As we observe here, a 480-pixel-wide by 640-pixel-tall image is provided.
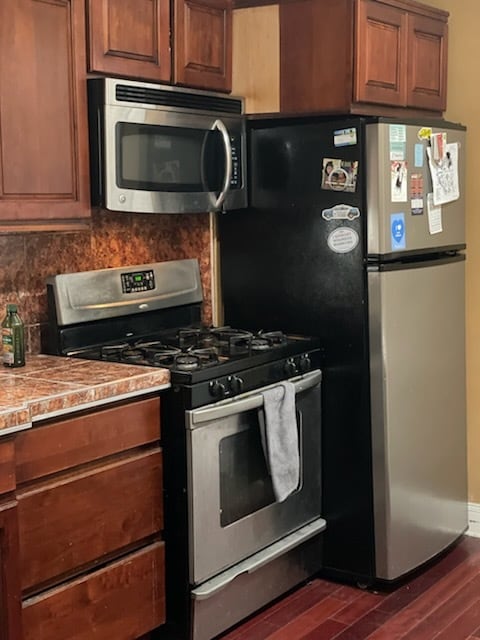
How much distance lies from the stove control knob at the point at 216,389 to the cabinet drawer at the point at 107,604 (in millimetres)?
492

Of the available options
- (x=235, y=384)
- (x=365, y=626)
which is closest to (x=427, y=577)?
(x=365, y=626)

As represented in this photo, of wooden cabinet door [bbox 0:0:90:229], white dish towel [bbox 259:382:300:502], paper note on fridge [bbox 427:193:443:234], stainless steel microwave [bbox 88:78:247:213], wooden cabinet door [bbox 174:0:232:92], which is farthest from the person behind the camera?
paper note on fridge [bbox 427:193:443:234]

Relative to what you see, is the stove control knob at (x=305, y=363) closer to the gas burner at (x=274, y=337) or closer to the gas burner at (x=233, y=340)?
the gas burner at (x=274, y=337)

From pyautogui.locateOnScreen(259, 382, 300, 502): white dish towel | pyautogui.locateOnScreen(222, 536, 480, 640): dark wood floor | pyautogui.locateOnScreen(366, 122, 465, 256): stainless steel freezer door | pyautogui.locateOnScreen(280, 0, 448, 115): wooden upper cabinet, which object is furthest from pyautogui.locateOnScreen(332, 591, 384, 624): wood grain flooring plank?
pyautogui.locateOnScreen(280, 0, 448, 115): wooden upper cabinet

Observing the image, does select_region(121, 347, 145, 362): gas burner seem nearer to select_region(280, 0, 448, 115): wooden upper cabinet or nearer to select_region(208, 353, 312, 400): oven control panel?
select_region(208, 353, 312, 400): oven control panel

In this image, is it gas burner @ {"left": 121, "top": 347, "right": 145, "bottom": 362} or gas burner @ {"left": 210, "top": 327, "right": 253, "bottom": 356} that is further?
gas burner @ {"left": 210, "top": 327, "right": 253, "bottom": 356}

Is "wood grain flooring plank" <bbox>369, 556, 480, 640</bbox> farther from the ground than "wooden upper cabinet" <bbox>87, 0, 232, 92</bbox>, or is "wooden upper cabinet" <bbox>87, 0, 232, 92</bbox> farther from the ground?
"wooden upper cabinet" <bbox>87, 0, 232, 92</bbox>

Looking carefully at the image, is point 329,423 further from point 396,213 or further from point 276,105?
point 276,105

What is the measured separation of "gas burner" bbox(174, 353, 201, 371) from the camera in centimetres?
285

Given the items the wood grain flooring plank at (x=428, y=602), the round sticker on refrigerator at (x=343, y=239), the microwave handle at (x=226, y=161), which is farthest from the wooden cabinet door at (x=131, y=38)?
the wood grain flooring plank at (x=428, y=602)

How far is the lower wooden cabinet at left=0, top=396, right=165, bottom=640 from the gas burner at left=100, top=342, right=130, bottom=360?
0.31m

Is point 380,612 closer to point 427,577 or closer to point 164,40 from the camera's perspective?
point 427,577

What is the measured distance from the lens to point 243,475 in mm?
3027

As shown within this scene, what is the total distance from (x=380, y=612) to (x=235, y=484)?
2.40 feet
